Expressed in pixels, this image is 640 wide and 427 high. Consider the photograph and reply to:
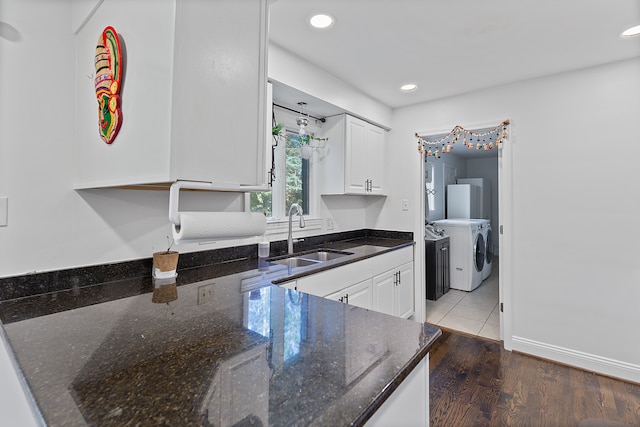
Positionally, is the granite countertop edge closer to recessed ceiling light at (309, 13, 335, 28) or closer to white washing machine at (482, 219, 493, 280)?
recessed ceiling light at (309, 13, 335, 28)

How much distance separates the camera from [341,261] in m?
2.14

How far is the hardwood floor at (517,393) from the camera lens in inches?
71.2

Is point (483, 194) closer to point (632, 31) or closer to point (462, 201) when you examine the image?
point (462, 201)

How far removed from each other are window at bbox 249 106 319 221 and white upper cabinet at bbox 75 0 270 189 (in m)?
1.25

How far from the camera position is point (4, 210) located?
4.00 feet

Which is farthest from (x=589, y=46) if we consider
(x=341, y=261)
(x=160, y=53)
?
(x=160, y=53)

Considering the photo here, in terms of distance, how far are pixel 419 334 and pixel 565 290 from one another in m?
2.26

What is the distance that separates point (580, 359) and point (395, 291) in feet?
4.74

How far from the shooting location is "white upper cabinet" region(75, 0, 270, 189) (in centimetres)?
92

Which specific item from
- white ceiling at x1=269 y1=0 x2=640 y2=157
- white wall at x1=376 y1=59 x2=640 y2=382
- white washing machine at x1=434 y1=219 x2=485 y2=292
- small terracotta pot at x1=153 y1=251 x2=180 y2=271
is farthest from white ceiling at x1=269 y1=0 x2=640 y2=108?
white washing machine at x1=434 y1=219 x2=485 y2=292

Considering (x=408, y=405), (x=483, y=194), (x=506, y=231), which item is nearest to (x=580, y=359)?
(x=506, y=231)

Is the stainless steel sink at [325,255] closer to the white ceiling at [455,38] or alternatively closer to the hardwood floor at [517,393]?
Answer: the hardwood floor at [517,393]

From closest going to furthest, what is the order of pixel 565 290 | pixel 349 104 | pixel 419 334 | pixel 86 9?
pixel 419 334 < pixel 86 9 < pixel 565 290 < pixel 349 104

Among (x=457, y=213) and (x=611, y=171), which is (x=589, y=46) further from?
(x=457, y=213)
